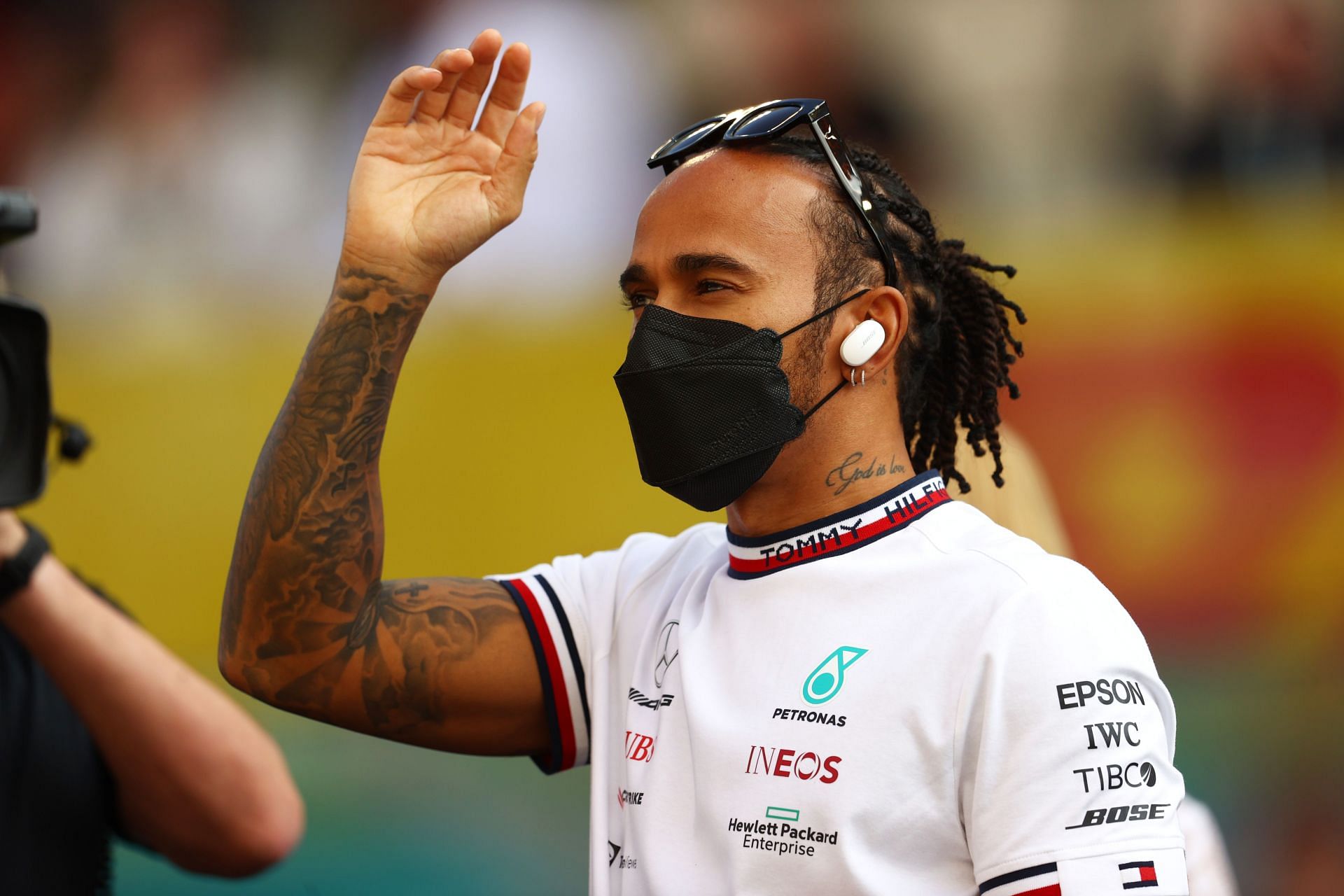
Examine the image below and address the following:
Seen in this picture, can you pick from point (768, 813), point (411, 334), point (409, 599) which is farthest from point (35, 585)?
point (768, 813)

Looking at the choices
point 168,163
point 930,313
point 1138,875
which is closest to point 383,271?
point 930,313

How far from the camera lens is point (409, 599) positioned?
73.5 inches

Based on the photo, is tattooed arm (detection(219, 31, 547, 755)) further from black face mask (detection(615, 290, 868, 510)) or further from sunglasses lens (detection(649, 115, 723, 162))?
black face mask (detection(615, 290, 868, 510))

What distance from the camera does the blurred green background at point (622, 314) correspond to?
339 cm

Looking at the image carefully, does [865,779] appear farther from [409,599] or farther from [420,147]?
[420,147]

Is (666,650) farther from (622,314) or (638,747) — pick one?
(622,314)

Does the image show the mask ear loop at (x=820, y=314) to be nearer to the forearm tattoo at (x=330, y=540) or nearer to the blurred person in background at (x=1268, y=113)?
the forearm tattoo at (x=330, y=540)

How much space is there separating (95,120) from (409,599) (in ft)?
7.89

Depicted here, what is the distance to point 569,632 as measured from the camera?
1878mm

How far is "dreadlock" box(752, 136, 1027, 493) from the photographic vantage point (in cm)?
182

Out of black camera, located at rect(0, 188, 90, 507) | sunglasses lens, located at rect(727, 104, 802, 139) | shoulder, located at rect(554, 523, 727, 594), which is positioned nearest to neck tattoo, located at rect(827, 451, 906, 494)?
shoulder, located at rect(554, 523, 727, 594)

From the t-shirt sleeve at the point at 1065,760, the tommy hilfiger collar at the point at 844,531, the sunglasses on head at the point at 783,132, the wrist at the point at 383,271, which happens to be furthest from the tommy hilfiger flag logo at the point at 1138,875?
the wrist at the point at 383,271

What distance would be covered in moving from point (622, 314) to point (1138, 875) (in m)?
2.37

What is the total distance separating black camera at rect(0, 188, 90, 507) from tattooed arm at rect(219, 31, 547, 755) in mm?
296
